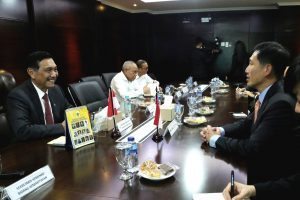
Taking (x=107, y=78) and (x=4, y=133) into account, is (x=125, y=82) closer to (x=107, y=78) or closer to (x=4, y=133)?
(x=107, y=78)

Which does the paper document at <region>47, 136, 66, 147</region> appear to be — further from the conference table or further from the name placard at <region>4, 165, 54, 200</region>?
the name placard at <region>4, 165, 54, 200</region>

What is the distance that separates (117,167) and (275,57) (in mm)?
1036

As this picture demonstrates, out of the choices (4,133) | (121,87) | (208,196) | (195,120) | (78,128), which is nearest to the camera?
(208,196)

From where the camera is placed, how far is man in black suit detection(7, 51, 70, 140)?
1.77m

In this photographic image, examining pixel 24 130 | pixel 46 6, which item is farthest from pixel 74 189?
pixel 46 6

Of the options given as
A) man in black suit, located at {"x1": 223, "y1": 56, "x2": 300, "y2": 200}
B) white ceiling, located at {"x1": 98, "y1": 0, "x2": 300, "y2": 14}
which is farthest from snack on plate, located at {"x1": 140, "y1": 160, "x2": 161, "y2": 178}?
white ceiling, located at {"x1": 98, "y1": 0, "x2": 300, "y2": 14}

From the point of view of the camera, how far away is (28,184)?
41.2 inches

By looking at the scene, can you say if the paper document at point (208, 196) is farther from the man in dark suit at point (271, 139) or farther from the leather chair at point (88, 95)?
the leather chair at point (88, 95)

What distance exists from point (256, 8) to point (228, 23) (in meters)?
0.75

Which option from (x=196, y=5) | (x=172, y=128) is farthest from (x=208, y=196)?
(x=196, y=5)

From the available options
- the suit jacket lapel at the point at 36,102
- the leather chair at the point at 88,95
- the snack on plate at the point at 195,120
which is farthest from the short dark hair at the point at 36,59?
the snack on plate at the point at 195,120

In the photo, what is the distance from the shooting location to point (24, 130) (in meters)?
1.76

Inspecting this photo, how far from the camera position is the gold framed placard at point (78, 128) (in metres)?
1.51

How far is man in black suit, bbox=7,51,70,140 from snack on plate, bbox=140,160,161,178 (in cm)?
83
